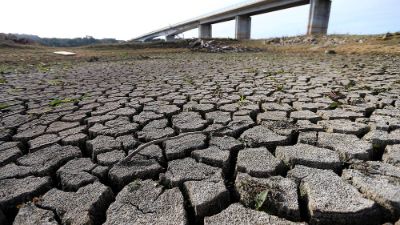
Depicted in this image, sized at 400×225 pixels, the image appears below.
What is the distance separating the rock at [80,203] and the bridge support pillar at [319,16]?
888 inches

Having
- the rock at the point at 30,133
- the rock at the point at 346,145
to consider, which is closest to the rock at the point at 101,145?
the rock at the point at 30,133

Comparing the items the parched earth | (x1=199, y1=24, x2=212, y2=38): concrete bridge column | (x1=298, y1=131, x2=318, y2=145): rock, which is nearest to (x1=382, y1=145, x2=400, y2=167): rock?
the parched earth

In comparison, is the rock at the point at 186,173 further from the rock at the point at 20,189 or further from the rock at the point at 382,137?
the rock at the point at 382,137

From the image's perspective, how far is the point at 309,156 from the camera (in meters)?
1.51

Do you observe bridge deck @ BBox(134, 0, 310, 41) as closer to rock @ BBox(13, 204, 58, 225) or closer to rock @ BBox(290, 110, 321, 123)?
rock @ BBox(290, 110, 321, 123)

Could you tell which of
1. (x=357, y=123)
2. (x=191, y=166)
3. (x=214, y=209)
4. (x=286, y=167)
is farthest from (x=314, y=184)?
(x=357, y=123)

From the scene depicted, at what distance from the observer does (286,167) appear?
4.76ft

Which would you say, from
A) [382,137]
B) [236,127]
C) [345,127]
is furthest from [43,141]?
[382,137]

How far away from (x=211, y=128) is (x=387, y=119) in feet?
4.44

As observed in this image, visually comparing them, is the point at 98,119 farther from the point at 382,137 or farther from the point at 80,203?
the point at 382,137

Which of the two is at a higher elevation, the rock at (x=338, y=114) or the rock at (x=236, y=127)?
the rock at (x=338, y=114)

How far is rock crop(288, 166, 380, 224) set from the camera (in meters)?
1.04

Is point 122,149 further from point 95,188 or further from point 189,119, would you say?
point 189,119

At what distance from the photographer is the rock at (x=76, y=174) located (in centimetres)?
136
